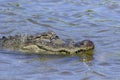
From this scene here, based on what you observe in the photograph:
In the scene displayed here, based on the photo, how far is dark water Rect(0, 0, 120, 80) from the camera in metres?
7.68

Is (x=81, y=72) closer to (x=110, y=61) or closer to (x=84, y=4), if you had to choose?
(x=110, y=61)

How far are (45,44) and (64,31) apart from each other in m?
1.77

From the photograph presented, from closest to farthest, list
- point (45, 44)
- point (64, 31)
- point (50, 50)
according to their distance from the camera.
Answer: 1. point (50, 50)
2. point (45, 44)
3. point (64, 31)

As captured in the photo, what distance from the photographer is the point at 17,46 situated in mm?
9219

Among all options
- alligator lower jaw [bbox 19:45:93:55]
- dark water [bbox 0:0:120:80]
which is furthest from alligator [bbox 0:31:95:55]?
dark water [bbox 0:0:120:80]

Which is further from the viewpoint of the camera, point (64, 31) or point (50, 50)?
point (64, 31)

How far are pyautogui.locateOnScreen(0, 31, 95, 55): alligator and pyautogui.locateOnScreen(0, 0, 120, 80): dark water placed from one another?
0.19 metres

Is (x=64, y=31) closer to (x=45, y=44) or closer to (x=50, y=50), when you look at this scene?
(x=45, y=44)

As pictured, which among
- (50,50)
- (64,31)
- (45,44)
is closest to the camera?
(50,50)

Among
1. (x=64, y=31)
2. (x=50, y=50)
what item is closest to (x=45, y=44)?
(x=50, y=50)

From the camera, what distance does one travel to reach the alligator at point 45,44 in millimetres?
8664

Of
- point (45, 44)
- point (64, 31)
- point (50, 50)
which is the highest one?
point (64, 31)

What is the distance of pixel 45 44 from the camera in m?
8.91

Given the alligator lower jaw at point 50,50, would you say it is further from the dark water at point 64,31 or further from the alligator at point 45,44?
the dark water at point 64,31
